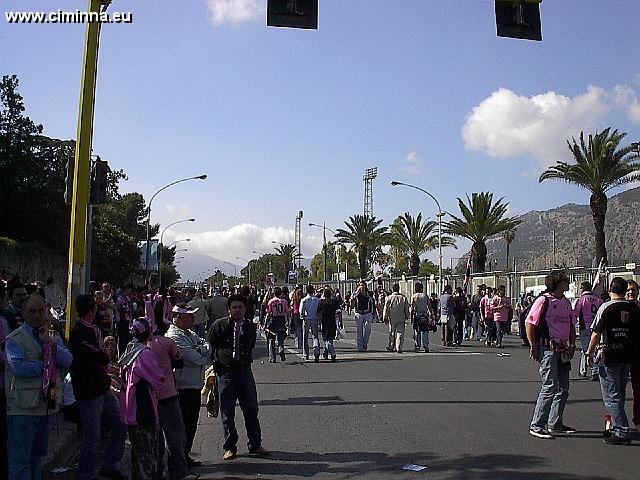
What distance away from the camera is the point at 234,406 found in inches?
326

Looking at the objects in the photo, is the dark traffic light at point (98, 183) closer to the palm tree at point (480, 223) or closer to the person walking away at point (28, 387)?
the person walking away at point (28, 387)

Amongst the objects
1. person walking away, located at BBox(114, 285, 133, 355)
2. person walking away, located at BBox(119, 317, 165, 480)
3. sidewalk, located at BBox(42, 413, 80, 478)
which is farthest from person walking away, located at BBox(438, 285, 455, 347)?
person walking away, located at BBox(119, 317, 165, 480)

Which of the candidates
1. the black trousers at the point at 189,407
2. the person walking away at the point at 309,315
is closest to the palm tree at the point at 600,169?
the person walking away at the point at 309,315

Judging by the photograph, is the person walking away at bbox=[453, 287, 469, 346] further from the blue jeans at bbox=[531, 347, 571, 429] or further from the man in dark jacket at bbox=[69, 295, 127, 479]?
the man in dark jacket at bbox=[69, 295, 127, 479]

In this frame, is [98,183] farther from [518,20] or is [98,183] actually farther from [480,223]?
[480,223]

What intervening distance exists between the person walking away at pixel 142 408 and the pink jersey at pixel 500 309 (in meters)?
16.3

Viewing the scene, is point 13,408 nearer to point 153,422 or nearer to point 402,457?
point 153,422

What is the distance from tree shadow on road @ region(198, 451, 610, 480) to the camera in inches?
287

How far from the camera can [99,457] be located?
843cm

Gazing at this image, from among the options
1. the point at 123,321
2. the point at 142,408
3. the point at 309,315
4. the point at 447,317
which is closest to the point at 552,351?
the point at 142,408

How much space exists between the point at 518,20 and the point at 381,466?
20.4ft

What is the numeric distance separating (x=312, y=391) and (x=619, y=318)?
5.58 m

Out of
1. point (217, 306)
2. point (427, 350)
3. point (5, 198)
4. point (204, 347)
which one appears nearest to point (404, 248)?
point (5, 198)

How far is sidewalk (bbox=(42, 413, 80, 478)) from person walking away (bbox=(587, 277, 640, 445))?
6030mm
